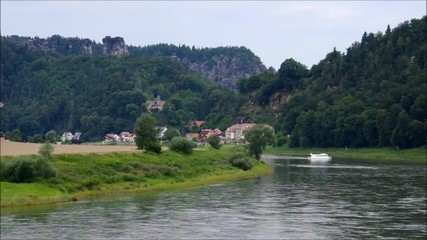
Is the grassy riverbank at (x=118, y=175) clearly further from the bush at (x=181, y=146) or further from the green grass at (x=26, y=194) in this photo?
the bush at (x=181, y=146)

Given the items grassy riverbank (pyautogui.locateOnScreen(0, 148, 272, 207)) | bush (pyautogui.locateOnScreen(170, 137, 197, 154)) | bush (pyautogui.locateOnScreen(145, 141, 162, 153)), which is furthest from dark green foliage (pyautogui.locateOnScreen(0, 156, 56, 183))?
bush (pyautogui.locateOnScreen(170, 137, 197, 154))

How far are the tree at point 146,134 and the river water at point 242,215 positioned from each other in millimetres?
15327

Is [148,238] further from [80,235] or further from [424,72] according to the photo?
[424,72]

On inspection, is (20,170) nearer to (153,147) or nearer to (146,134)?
(153,147)

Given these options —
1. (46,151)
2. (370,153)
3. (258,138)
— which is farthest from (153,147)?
(370,153)

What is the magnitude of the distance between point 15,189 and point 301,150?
13523 cm

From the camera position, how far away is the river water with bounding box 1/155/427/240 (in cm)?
4581

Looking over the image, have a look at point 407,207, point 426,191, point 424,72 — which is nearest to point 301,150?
point 424,72

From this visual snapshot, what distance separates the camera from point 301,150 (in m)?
188

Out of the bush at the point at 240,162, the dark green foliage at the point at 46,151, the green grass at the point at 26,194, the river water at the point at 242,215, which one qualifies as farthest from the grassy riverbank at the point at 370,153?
the green grass at the point at 26,194

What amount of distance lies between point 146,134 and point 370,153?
76960 mm

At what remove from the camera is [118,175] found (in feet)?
239

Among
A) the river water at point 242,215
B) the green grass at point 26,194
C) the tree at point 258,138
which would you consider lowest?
the river water at point 242,215

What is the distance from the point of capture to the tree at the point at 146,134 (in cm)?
9131
